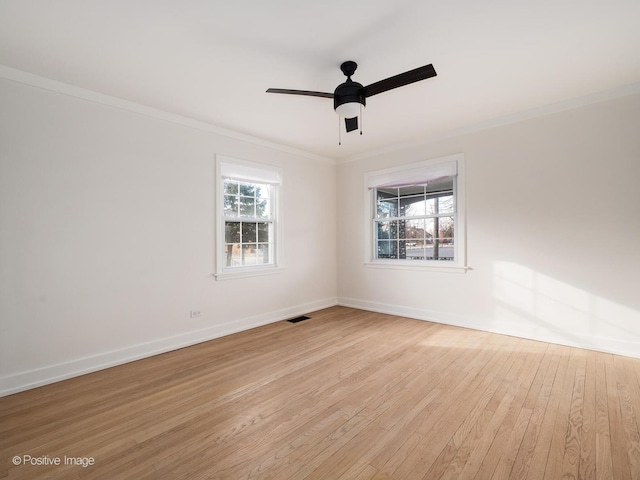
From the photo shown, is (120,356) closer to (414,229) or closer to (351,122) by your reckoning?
(351,122)

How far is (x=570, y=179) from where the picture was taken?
10.8 ft

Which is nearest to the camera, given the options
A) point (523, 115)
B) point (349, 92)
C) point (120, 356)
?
point (349, 92)

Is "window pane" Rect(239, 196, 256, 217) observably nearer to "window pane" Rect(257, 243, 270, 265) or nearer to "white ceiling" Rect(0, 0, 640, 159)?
"window pane" Rect(257, 243, 270, 265)

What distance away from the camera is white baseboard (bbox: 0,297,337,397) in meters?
2.53

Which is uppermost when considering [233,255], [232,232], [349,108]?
[349,108]

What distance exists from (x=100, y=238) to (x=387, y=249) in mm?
3905

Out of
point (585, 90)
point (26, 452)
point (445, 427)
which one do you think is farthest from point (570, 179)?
point (26, 452)

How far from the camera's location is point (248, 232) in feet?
14.1

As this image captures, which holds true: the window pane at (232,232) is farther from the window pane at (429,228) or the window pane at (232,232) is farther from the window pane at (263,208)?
the window pane at (429,228)

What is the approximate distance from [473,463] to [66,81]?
4.30 m

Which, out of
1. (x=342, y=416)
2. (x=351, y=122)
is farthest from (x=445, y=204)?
(x=342, y=416)

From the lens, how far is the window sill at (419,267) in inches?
162

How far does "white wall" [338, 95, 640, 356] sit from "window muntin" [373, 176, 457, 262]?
30cm

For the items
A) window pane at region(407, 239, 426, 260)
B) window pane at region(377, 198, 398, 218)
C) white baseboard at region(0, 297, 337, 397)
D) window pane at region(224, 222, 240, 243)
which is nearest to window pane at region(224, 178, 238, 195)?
window pane at region(224, 222, 240, 243)
